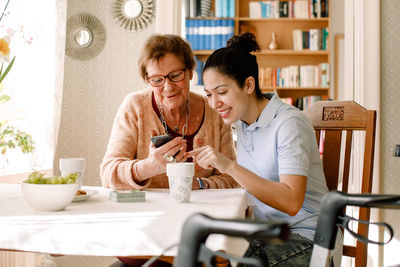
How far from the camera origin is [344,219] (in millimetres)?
682

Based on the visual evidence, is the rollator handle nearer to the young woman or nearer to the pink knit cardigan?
the young woman

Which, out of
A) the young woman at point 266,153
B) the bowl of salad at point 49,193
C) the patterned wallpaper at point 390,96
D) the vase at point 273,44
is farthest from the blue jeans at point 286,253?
the vase at point 273,44

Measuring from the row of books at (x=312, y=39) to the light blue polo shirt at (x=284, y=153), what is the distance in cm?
401

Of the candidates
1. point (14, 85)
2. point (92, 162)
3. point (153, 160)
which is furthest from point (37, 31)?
point (153, 160)

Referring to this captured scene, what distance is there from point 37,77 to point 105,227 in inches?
87.9

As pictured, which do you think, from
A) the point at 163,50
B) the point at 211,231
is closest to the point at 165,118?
the point at 163,50

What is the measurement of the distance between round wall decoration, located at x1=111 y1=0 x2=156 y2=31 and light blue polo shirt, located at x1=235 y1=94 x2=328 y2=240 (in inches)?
75.8

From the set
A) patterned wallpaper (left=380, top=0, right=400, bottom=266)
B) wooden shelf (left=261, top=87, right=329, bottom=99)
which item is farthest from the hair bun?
wooden shelf (left=261, top=87, right=329, bottom=99)

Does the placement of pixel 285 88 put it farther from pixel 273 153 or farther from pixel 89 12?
pixel 273 153

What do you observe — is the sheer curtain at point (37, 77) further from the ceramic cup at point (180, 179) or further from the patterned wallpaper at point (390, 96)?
the patterned wallpaper at point (390, 96)

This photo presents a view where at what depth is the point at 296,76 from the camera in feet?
17.4

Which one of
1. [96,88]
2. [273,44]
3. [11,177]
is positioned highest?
[273,44]

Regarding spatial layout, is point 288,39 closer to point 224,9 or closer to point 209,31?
point 224,9

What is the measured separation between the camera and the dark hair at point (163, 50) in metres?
1.74
